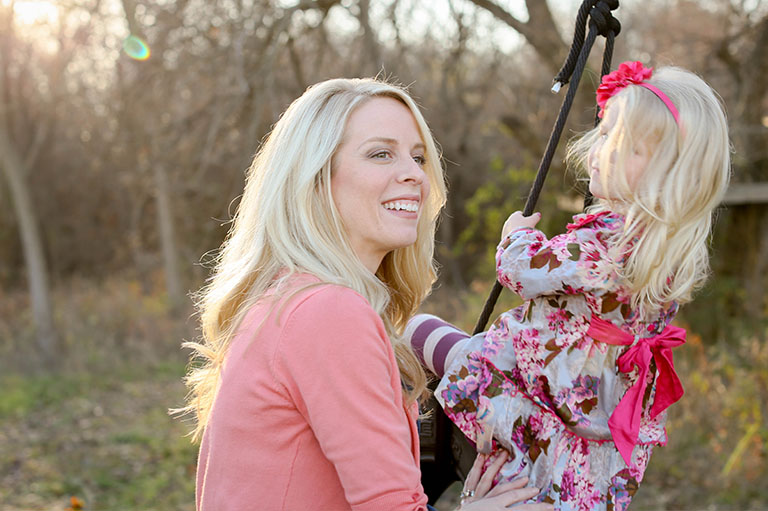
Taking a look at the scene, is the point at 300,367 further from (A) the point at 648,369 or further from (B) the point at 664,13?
(B) the point at 664,13

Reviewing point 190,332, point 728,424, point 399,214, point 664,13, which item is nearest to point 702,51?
point 664,13

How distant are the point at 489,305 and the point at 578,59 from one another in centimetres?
70

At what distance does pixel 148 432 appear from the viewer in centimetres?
653

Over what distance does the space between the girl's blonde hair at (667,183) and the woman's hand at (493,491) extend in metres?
0.54

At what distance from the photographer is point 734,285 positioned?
7.24 meters

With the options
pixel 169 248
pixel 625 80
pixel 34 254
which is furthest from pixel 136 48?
pixel 169 248

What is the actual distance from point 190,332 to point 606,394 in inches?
334

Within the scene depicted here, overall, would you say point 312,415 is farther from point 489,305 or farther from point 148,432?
point 148,432

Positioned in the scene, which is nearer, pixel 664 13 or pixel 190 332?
pixel 190 332

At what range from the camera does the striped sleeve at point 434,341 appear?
206cm

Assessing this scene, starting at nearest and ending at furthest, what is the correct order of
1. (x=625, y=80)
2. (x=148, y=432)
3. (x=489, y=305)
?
(x=625, y=80), (x=489, y=305), (x=148, y=432)

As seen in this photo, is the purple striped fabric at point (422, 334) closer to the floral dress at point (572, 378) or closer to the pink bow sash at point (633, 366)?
the floral dress at point (572, 378)

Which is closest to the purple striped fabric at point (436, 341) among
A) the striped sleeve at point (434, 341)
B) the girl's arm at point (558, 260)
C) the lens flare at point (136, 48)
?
the striped sleeve at point (434, 341)

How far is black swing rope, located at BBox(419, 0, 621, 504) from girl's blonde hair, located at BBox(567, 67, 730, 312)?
0.18 m
